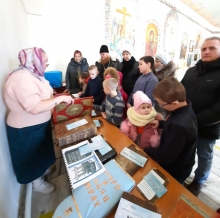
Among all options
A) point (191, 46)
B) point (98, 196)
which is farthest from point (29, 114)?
point (191, 46)

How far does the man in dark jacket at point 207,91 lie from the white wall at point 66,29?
284 cm

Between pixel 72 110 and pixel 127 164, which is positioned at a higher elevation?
pixel 72 110

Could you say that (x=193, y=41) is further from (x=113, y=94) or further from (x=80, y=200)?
(x=80, y=200)

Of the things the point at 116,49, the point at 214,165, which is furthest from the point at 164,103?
the point at 116,49

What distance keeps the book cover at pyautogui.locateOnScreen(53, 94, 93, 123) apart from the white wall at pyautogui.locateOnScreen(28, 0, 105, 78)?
2.44 m

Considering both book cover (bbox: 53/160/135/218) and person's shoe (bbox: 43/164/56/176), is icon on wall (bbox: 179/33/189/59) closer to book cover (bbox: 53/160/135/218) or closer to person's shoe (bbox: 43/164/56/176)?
person's shoe (bbox: 43/164/56/176)

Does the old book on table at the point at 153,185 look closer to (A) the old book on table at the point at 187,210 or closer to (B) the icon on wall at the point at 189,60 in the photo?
(A) the old book on table at the point at 187,210

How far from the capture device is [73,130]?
3.07 ft

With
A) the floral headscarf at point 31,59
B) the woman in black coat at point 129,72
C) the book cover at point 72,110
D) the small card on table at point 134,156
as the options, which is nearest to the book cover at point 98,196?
the small card on table at point 134,156

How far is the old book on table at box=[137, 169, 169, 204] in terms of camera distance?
0.62 meters

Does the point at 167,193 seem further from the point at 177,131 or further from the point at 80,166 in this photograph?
the point at 80,166

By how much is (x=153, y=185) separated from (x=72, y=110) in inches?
30.5

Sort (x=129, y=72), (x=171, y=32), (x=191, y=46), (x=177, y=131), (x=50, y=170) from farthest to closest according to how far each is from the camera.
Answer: (x=191, y=46), (x=171, y=32), (x=129, y=72), (x=50, y=170), (x=177, y=131)

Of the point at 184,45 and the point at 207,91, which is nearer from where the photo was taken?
the point at 207,91
